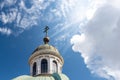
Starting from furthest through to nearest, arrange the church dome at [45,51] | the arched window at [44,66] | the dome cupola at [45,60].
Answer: the church dome at [45,51] → the dome cupola at [45,60] → the arched window at [44,66]

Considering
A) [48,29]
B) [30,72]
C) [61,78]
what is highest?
[48,29]

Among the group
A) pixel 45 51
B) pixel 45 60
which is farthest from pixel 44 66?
pixel 45 51

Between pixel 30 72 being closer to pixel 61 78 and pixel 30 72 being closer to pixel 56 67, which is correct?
pixel 56 67

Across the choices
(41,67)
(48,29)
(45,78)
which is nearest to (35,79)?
(45,78)

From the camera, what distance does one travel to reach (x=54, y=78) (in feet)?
142

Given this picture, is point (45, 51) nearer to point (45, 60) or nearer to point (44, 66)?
point (45, 60)

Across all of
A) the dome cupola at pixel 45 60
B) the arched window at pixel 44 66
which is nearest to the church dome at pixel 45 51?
the dome cupola at pixel 45 60

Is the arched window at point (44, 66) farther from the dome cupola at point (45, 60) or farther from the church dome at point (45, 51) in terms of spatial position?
the church dome at point (45, 51)

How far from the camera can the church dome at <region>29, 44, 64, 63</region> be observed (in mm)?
48031

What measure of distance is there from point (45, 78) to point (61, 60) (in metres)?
5.90

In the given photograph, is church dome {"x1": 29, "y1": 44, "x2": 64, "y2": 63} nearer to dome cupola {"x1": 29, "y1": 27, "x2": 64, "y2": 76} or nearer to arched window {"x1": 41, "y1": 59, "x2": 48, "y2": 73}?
dome cupola {"x1": 29, "y1": 27, "x2": 64, "y2": 76}

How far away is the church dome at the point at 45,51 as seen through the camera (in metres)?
48.0

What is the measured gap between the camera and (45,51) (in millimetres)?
48031

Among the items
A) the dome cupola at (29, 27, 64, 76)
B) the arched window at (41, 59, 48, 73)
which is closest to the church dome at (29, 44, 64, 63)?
the dome cupola at (29, 27, 64, 76)
